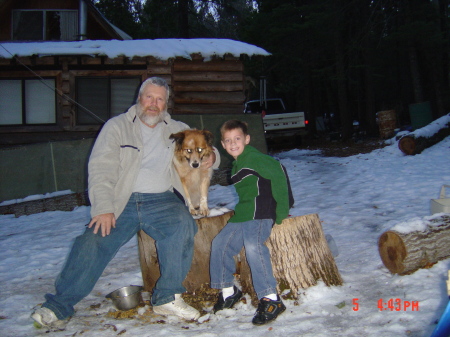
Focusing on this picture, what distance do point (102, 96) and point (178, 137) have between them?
7998mm

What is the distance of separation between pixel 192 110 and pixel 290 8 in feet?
34.1

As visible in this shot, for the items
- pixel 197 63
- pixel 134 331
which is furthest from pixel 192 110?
pixel 134 331

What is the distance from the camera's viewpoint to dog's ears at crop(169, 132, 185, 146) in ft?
13.0

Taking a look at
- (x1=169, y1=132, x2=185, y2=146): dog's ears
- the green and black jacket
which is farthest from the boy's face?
(x1=169, y1=132, x2=185, y2=146): dog's ears

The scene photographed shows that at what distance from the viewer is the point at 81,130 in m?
11.0

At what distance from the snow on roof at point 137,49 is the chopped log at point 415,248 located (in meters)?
7.73

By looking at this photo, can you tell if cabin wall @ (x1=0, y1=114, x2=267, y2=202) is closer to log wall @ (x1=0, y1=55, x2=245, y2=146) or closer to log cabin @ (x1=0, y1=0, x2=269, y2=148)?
log cabin @ (x1=0, y1=0, x2=269, y2=148)

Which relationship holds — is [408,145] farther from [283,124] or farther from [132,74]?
[132,74]

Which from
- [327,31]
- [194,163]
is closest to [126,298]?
[194,163]

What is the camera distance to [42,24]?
44.8ft

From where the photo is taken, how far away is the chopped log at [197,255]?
3.97 m

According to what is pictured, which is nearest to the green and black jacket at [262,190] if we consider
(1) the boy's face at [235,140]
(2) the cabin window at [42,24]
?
(1) the boy's face at [235,140]

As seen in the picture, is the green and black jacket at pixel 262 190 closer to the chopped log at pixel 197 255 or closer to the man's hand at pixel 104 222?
the chopped log at pixel 197 255

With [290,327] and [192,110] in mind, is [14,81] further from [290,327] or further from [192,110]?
[290,327]
